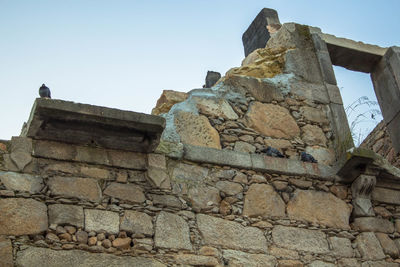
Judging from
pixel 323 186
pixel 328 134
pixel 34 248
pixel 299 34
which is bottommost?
pixel 34 248

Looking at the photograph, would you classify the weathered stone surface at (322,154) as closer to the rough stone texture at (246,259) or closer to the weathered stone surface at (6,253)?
the rough stone texture at (246,259)

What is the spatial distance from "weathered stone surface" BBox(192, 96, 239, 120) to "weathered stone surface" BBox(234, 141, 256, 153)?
10.4 inches

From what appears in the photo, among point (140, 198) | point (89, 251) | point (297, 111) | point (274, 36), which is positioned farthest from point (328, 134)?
point (89, 251)

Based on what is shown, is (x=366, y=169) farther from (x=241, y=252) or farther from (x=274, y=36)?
(x=274, y=36)

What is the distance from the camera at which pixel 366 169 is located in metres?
4.99

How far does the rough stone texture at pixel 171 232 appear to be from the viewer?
→ 413 centimetres

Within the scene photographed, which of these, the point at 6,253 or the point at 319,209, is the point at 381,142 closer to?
the point at 319,209

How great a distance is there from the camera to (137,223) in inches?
163

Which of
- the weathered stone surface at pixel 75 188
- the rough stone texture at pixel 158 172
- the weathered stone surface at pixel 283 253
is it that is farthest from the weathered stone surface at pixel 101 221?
the weathered stone surface at pixel 283 253

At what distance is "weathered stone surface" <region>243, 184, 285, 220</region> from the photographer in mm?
4613

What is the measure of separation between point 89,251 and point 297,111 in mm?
2553

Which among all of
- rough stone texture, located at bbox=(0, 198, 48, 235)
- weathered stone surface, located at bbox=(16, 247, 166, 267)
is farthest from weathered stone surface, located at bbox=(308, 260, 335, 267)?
rough stone texture, located at bbox=(0, 198, 48, 235)

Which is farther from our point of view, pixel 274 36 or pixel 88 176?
pixel 274 36

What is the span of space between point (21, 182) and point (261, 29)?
4160 mm
